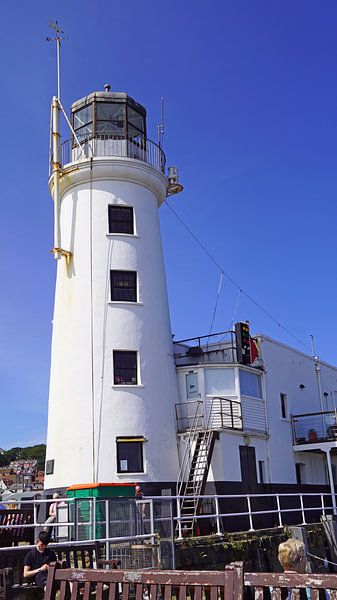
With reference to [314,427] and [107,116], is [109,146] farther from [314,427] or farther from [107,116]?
[314,427]

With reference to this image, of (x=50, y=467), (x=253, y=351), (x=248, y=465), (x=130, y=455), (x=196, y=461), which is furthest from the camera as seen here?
(x=253, y=351)

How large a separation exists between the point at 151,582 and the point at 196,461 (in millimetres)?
17677

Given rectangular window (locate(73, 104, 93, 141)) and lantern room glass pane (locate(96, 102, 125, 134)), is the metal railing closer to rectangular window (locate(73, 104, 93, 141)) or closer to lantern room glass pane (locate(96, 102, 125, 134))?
lantern room glass pane (locate(96, 102, 125, 134))

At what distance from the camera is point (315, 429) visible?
1140 inches

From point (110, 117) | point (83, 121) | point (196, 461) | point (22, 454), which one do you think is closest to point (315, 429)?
point (196, 461)

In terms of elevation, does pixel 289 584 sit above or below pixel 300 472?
below

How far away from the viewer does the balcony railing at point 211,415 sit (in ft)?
79.9

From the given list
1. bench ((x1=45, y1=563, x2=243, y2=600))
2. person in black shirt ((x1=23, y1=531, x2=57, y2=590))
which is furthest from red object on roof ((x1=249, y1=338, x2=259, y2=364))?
bench ((x1=45, y1=563, x2=243, y2=600))

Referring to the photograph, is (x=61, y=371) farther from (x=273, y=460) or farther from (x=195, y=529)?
(x=273, y=460)

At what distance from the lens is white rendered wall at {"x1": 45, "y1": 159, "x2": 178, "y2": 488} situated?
22.6 meters

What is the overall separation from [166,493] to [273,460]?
10268 millimetres

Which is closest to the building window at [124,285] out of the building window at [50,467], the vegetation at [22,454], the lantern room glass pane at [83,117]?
the lantern room glass pane at [83,117]

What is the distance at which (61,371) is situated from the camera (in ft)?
78.8

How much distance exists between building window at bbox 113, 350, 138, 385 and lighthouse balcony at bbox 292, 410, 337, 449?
28.4 ft
